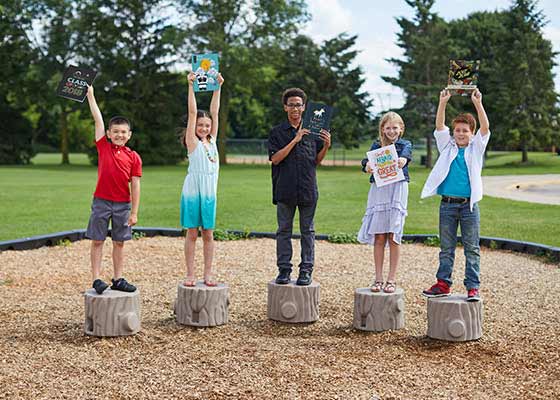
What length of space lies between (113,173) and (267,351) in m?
1.92

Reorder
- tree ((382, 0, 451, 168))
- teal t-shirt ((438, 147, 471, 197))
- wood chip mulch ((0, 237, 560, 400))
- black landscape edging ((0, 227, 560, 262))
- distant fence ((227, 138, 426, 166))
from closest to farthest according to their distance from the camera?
wood chip mulch ((0, 237, 560, 400)) < teal t-shirt ((438, 147, 471, 197)) < black landscape edging ((0, 227, 560, 262)) < tree ((382, 0, 451, 168)) < distant fence ((227, 138, 426, 166))

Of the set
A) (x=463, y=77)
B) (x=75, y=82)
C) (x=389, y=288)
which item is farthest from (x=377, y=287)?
(x=75, y=82)

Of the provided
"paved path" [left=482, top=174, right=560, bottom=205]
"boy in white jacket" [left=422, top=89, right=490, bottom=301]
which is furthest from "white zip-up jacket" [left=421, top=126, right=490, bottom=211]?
"paved path" [left=482, top=174, right=560, bottom=205]

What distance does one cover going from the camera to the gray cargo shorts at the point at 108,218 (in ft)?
20.3

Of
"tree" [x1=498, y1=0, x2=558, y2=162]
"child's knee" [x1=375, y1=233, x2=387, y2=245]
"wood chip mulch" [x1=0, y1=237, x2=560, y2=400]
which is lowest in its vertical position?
"wood chip mulch" [x1=0, y1=237, x2=560, y2=400]

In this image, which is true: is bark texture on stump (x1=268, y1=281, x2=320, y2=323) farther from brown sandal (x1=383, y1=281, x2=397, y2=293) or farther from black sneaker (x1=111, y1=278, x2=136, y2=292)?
black sneaker (x1=111, y1=278, x2=136, y2=292)

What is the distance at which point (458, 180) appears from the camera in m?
6.10

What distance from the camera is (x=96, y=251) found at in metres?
6.37

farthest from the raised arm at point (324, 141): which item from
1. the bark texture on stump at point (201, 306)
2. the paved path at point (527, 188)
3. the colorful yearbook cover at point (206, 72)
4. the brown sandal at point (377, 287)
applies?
the paved path at point (527, 188)

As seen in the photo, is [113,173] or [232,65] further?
[232,65]

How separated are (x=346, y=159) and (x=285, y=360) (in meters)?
43.9

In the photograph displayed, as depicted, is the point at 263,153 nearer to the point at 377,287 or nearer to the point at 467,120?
the point at 377,287

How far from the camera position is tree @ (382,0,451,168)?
39.2 meters

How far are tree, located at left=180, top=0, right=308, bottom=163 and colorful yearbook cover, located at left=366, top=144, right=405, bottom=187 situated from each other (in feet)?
117
